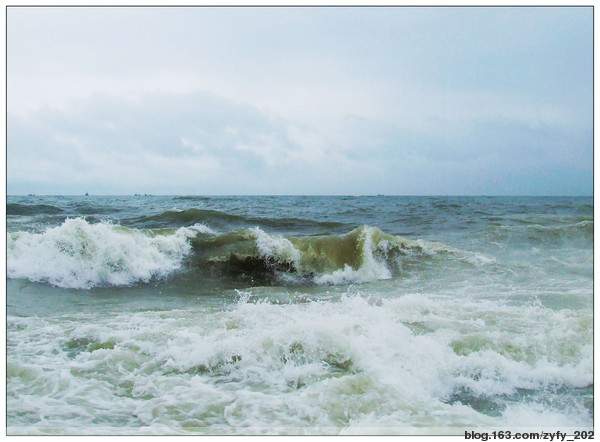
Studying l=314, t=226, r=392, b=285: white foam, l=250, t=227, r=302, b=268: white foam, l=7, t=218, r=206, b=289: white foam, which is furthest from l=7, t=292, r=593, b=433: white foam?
l=250, t=227, r=302, b=268: white foam

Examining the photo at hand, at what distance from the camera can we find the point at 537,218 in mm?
14531

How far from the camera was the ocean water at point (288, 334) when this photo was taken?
323 centimetres

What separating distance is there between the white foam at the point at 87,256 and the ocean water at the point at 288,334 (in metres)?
0.04

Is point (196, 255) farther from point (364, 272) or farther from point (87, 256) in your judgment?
point (364, 272)

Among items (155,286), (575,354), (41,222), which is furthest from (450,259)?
(41,222)

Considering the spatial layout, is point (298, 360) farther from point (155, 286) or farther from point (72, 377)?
point (155, 286)

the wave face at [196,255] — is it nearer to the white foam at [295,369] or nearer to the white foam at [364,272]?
the white foam at [364,272]

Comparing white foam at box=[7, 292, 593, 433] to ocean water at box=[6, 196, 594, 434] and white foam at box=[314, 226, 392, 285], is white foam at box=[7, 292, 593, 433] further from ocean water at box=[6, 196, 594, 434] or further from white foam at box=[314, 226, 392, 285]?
white foam at box=[314, 226, 392, 285]

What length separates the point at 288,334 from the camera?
436 centimetres

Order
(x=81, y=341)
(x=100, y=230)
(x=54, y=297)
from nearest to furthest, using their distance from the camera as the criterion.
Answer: (x=81, y=341) → (x=54, y=297) → (x=100, y=230)

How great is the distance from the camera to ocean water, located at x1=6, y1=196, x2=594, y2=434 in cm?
323

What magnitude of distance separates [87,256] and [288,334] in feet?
18.2

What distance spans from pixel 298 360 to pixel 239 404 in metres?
0.85

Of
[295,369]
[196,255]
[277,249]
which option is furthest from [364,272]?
[295,369]
